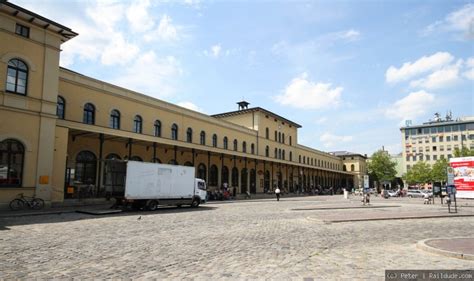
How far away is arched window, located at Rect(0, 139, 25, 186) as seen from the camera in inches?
787

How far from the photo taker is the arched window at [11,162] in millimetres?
20000

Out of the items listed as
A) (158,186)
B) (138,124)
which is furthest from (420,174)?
(158,186)

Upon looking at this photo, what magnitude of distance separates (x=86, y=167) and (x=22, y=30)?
1111cm

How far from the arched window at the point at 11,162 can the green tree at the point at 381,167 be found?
291 feet

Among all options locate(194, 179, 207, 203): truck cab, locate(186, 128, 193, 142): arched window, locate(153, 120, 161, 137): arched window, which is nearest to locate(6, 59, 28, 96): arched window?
locate(194, 179, 207, 203): truck cab

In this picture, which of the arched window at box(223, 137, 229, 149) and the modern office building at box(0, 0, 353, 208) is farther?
the arched window at box(223, 137, 229, 149)

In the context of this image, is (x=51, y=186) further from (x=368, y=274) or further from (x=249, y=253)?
(x=368, y=274)

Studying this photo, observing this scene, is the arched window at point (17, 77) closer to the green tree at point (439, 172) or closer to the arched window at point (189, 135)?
the arched window at point (189, 135)

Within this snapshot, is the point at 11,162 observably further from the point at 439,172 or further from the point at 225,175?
the point at 439,172

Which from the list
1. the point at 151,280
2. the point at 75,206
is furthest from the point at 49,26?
the point at 151,280

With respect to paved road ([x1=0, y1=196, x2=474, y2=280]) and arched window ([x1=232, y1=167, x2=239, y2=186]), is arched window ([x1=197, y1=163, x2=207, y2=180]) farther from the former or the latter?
paved road ([x1=0, y1=196, x2=474, y2=280])

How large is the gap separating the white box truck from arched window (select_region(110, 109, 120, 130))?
10.5m

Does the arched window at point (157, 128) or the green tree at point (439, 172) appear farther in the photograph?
the green tree at point (439, 172)

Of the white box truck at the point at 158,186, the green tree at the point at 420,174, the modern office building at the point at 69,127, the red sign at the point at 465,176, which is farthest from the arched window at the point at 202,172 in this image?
the green tree at the point at 420,174
